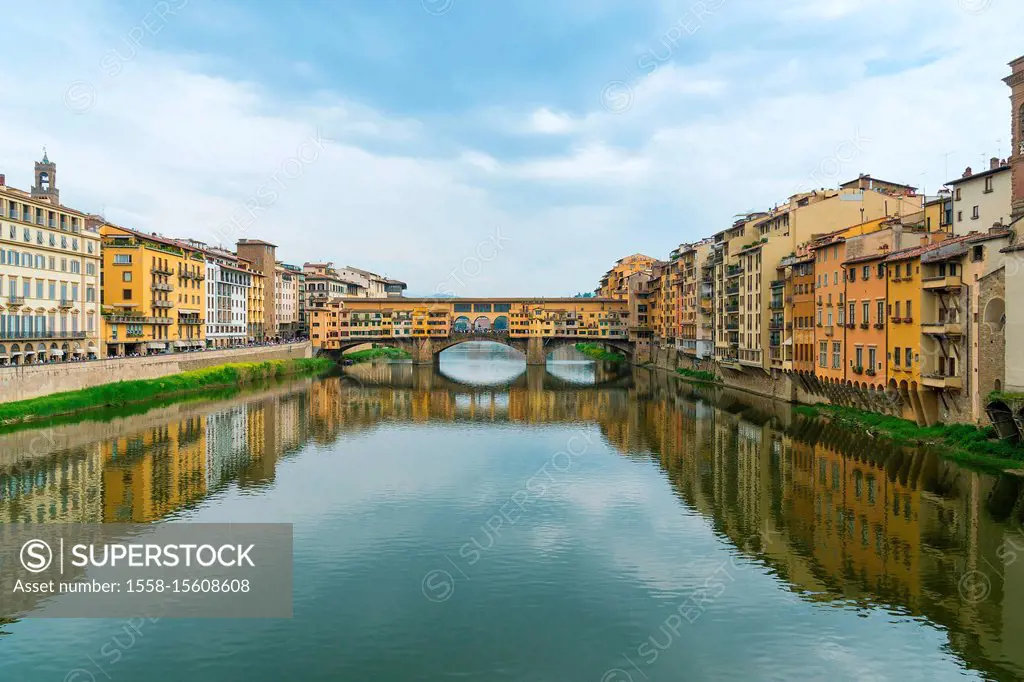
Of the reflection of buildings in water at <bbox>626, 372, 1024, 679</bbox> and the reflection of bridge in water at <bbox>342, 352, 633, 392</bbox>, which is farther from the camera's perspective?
the reflection of bridge in water at <bbox>342, 352, 633, 392</bbox>

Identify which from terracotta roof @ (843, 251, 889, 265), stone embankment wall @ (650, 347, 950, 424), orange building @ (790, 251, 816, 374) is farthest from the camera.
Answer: orange building @ (790, 251, 816, 374)

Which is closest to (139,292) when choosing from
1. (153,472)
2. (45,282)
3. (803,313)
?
(45,282)

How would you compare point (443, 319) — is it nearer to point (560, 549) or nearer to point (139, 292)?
point (139, 292)

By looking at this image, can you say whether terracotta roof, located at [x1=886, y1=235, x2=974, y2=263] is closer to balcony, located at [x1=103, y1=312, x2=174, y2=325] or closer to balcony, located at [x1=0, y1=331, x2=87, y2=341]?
balcony, located at [x1=0, y1=331, x2=87, y2=341]

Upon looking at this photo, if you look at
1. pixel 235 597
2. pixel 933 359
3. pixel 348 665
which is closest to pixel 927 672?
pixel 348 665

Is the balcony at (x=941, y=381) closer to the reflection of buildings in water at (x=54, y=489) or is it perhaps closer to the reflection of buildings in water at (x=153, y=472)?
the reflection of buildings in water at (x=153, y=472)

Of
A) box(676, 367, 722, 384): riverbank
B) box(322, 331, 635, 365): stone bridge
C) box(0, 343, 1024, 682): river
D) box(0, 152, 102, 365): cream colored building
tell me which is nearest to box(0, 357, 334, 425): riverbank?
box(0, 343, 1024, 682): river

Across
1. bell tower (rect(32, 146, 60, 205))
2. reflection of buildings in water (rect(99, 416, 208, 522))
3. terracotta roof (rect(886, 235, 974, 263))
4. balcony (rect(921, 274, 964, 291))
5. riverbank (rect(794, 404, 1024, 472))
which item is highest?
bell tower (rect(32, 146, 60, 205))

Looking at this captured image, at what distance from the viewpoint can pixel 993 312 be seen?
30844 mm

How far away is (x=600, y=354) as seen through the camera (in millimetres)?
119500

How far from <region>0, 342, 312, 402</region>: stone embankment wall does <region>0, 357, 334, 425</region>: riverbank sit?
0.50m

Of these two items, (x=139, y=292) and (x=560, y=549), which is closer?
(x=560, y=549)

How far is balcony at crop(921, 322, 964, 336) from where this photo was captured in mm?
32869

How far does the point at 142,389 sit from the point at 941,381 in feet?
161
